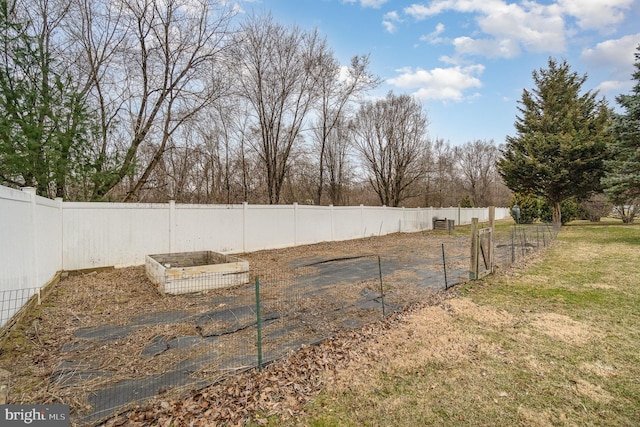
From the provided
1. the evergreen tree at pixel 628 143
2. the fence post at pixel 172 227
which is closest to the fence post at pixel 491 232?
the fence post at pixel 172 227

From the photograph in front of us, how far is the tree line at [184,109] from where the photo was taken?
646 centimetres

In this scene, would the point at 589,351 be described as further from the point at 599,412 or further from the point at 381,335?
the point at 381,335

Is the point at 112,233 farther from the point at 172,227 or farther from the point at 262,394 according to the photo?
the point at 262,394

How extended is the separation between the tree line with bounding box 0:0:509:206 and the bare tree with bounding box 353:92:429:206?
7 centimetres

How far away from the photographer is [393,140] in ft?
64.6

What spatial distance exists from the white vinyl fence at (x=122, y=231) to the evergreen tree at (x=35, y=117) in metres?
1.06

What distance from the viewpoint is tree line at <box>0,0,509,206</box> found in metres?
A: 6.46

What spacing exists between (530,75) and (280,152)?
1815 cm

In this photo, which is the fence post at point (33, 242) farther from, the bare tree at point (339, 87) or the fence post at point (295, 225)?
the bare tree at point (339, 87)

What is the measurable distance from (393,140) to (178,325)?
1839cm

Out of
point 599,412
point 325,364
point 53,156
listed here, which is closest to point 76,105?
point 53,156

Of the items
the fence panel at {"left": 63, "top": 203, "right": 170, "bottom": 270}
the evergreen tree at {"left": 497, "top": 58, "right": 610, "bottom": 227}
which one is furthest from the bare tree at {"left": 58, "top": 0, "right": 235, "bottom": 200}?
the evergreen tree at {"left": 497, "top": 58, "right": 610, "bottom": 227}

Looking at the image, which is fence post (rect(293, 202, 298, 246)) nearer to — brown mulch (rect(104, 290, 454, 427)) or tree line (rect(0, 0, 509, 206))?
tree line (rect(0, 0, 509, 206))

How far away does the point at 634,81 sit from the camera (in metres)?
11.4
